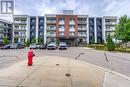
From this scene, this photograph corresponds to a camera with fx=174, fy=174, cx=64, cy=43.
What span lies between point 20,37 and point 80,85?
73.9 metres

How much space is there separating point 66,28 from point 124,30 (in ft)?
88.3

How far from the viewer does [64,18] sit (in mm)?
76062

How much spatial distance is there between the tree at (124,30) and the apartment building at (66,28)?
66.4 ft

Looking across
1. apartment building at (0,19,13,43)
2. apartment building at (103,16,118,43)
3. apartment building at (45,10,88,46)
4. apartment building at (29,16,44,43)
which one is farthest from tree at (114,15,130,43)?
apartment building at (0,19,13,43)

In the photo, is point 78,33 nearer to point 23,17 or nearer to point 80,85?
point 23,17

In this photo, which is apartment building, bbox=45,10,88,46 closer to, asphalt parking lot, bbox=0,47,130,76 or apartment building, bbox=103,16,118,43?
apartment building, bbox=103,16,118,43

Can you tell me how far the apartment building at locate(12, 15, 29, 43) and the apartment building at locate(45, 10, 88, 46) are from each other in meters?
9.17

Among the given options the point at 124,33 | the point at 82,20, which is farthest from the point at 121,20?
the point at 82,20

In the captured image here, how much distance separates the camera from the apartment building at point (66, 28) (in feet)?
247

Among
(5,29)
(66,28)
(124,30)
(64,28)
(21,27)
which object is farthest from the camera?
(5,29)

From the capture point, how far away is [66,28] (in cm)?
7531

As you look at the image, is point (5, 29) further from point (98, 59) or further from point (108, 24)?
point (98, 59)

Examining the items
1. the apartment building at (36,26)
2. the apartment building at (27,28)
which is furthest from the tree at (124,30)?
the apartment building at (36,26)

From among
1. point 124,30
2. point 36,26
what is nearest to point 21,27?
point 36,26
